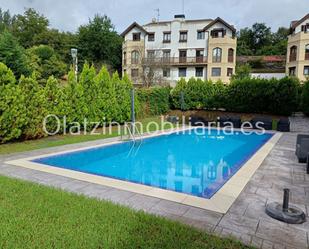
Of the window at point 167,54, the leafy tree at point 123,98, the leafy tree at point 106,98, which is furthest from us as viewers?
the window at point 167,54

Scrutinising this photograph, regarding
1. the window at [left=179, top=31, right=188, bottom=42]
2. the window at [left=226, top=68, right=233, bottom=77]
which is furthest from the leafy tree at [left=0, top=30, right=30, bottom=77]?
the window at [left=226, top=68, right=233, bottom=77]

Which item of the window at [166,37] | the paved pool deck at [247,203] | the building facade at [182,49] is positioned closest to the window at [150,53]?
the building facade at [182,49]

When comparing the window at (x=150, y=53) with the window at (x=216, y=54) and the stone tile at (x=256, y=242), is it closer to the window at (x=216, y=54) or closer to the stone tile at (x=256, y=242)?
the window at (x=216, y=54)

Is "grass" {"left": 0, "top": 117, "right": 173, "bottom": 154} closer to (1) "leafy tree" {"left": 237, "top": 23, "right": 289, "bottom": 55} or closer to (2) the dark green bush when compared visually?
(2) the dark green bush

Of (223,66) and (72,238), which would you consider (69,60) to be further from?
(72,238)

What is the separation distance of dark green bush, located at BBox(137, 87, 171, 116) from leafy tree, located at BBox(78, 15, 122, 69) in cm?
2050

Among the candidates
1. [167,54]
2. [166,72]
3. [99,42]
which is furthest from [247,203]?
[99,42]

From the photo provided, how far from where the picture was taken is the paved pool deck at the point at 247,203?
3584mm

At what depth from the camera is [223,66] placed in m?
33.2

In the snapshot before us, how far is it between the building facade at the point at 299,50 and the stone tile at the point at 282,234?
3061 cm

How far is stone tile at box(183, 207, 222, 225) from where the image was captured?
13.1 ft

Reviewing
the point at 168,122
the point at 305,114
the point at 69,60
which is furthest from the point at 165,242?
the point at 69,60

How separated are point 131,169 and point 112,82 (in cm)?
791

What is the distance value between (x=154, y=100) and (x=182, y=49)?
18.5 meters
